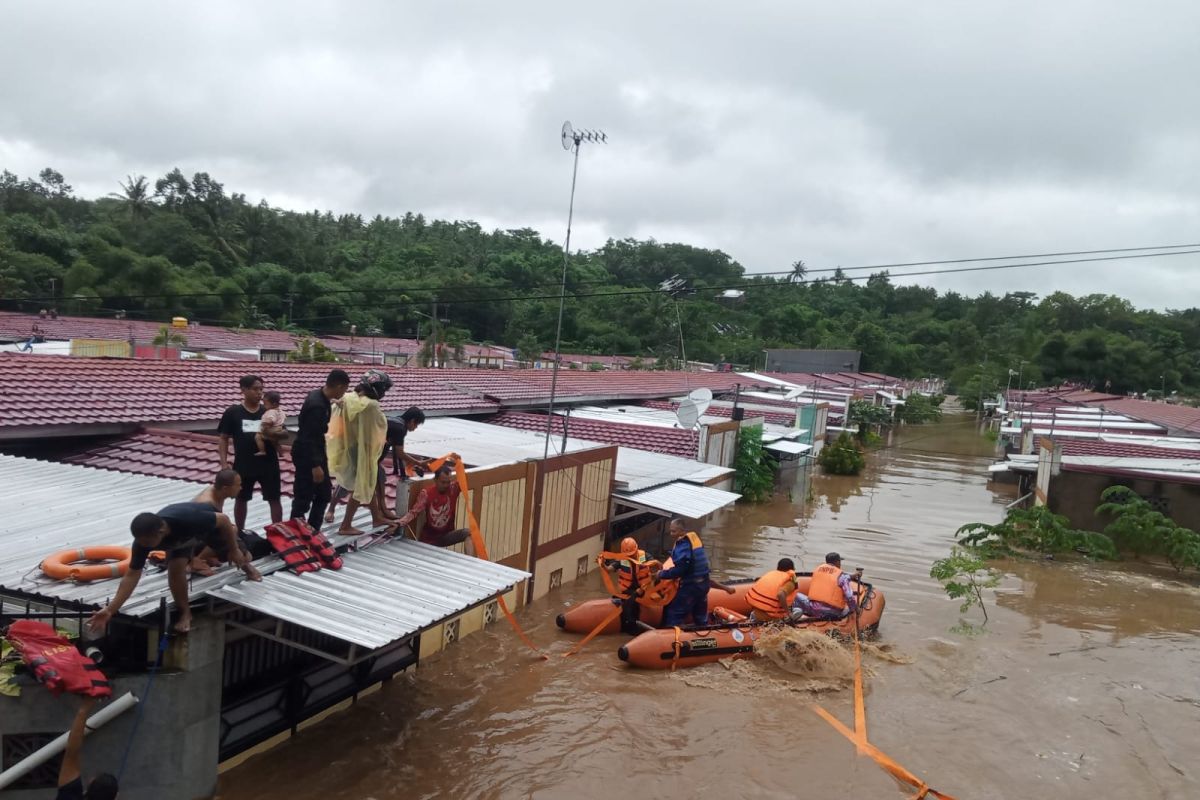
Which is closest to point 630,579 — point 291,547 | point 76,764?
point 291,547

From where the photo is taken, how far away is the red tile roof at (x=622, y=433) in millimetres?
17125

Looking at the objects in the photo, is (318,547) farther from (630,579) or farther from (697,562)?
(697,562)

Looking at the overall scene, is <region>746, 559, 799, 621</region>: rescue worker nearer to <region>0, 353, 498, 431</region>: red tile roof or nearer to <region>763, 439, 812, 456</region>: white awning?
<region>0, 353, 498, 431</region>: red tile roof

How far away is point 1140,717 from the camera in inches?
387

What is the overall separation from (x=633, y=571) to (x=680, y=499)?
115 inches

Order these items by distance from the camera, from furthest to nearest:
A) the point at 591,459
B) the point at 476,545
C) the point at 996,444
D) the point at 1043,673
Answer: the point at 996,444
the point at 591,459
the point at 1043,673
the point at 476,545

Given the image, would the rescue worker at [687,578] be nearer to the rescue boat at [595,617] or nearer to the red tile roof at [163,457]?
the rescue boat at [595,617]

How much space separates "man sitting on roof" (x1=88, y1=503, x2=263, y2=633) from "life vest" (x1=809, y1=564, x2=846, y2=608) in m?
7.68

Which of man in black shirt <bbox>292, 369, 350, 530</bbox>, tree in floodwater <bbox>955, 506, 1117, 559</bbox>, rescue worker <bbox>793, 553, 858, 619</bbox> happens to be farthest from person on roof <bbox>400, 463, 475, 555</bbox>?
tree in floodwater <bbox>955, 506, 1117, 559</bbox>

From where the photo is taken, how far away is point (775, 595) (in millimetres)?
11078

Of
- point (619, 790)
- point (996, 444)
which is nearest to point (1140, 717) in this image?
point (619, 790)

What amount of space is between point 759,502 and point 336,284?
4050cm

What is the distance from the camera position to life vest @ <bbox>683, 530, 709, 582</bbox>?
1009 cm

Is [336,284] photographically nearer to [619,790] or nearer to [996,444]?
[996,444]
